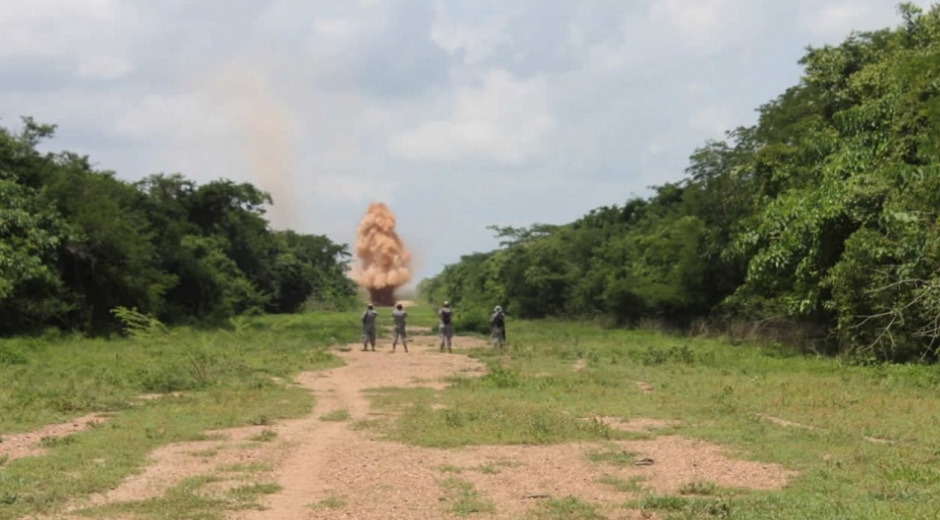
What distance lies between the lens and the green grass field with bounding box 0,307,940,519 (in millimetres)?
8375

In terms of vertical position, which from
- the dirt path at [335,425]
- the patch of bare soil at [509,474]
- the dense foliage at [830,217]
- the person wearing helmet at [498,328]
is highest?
the dense foliage at [830,217]

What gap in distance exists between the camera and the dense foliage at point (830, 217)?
802 inches

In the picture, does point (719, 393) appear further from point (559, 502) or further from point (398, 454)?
point (559, 502)

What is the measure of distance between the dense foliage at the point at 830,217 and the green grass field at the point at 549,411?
1.50 metres

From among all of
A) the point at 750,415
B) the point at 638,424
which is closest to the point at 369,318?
the point at 638,424

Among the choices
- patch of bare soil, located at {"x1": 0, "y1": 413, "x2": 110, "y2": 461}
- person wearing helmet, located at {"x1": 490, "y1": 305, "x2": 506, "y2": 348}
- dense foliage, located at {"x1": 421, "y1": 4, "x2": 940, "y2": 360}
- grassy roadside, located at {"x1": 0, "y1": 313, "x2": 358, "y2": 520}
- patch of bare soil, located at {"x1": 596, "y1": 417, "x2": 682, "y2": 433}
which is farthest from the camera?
person wearing helmet, located at {"x1": 490, "y1": 305, "x2": 506, "y2": 348}

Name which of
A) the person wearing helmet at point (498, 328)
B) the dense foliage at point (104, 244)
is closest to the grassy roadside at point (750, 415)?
the person wearing helmet at point (498, 328)

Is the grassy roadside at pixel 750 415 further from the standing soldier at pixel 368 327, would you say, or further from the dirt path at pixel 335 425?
the standing soldier at pixel 368 327

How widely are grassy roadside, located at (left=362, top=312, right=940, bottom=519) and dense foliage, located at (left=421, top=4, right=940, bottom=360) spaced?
5.15ft

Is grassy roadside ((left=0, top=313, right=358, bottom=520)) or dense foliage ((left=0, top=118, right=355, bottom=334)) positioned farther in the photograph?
dense foliage ((left=0, top=118, right=355, bottom=334))

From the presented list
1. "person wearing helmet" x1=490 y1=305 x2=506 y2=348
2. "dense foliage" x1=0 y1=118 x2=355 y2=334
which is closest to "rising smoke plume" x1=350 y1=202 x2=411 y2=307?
"dense foliage" x1=0 y1=118 x2=355 y2=334

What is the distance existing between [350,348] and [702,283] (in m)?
14.7

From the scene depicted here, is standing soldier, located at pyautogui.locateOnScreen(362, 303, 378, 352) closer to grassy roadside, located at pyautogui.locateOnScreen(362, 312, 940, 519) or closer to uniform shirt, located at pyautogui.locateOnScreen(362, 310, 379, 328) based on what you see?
uniform shirt, located at pyautogui.locateOnScreen(362, 310, 379, 328)

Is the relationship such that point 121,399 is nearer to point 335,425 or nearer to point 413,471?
point 335,425
